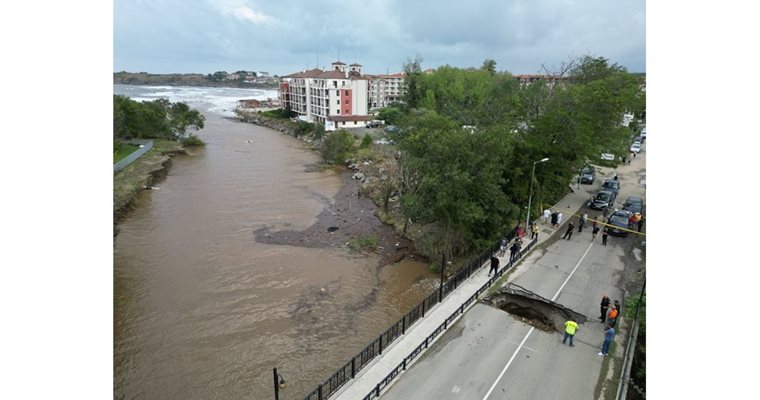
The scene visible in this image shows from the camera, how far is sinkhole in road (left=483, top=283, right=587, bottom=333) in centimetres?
1463

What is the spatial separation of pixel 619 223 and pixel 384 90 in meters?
86.8

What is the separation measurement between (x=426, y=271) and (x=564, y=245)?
724 centimetres

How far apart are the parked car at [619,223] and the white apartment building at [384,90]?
74.6 m

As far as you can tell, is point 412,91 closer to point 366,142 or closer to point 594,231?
point 366,142

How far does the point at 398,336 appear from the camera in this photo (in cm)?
1321

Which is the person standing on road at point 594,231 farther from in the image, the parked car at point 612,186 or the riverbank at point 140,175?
the riverbank at point 140,175

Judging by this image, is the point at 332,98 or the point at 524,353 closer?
the point at 524,353

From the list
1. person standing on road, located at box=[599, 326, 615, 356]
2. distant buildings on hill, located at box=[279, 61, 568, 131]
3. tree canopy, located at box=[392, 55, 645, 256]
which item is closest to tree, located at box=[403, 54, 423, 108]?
distant buildings on hill, located at box=[279, 61, 568, 131]

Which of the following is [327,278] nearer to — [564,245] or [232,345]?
[232,345]

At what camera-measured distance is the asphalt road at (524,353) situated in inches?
430

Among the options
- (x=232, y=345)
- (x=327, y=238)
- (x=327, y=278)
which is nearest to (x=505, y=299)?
(x=327, y=278)

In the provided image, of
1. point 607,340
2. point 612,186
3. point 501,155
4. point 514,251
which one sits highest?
point 501,155

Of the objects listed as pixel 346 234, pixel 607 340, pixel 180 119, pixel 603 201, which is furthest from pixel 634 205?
pixel 180 119

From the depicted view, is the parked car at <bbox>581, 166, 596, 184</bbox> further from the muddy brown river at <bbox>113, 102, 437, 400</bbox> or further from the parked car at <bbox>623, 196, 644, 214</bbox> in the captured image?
the muddy brown river at <bbox>113, 102, 437, 400</bbox>
